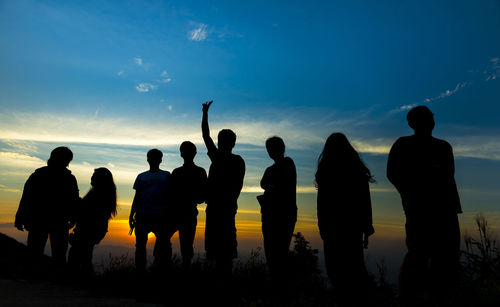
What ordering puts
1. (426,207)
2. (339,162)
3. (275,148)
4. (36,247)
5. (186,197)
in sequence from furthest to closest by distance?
(36,247), (186,197), (275,148), (426,207), (339,162)

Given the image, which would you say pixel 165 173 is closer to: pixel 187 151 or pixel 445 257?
pixel 187 151

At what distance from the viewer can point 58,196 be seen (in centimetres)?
588

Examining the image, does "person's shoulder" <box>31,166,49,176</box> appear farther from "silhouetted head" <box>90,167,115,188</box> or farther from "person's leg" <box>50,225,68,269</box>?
"person's leg" <box>50,225,68,269</box>

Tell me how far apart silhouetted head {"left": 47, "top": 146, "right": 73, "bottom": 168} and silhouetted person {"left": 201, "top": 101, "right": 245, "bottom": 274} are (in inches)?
106

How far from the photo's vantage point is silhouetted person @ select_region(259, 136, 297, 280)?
4.56 meters

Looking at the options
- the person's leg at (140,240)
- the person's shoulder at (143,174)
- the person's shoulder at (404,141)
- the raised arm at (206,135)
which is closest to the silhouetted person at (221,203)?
the raised arm at (206,135)

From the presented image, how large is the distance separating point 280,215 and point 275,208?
0.11 m

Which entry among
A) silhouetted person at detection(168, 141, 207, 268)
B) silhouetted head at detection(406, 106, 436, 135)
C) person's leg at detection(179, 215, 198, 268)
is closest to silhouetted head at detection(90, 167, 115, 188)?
silhouetted person at detection(168, 141, 207, 268)

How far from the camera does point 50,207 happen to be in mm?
5797

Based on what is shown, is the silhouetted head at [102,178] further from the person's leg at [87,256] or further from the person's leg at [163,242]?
the person's leg at [163,242]

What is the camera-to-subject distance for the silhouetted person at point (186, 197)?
209 inches

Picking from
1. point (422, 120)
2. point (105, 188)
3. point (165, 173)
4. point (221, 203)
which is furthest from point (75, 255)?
point (422, 120)

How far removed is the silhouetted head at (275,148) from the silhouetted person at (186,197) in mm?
1122

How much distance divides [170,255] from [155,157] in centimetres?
156
